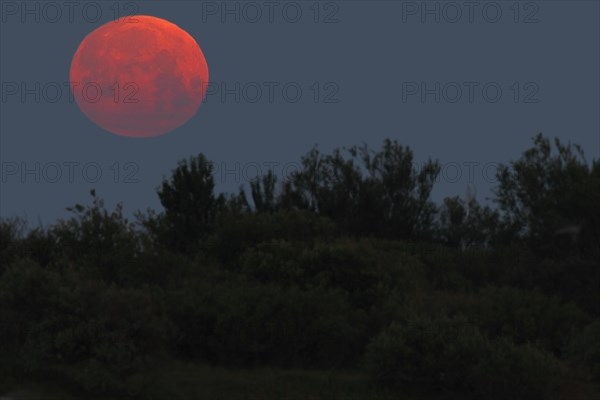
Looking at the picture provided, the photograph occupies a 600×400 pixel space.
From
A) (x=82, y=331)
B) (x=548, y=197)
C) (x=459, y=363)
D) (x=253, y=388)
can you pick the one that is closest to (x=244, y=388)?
(x=253, y=388)

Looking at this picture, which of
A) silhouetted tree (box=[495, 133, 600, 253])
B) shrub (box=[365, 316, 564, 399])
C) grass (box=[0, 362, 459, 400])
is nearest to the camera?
grass (box=[0, 362, 459, 400])

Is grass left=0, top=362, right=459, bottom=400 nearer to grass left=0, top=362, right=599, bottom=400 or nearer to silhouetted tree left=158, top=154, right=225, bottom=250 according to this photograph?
grass left=0, top=362, right=599, bottom=400

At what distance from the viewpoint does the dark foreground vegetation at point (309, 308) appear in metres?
23.3

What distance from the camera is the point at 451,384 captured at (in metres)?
24.1

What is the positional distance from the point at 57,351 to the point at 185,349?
5392 millimetres

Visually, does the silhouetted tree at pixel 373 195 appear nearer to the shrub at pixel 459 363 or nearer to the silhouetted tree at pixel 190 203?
the silhouetted tree at pixel 190 203

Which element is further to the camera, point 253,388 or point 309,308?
point 309,308

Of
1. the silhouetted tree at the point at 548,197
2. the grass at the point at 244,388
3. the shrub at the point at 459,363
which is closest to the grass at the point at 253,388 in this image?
the grass at the point at 244,388

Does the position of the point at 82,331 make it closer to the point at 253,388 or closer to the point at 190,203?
the point at 253,388

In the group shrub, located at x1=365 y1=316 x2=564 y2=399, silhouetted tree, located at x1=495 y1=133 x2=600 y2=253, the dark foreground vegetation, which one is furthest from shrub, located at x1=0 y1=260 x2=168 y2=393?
silhouetted tree, located at x1=495 y1=133 x2=600 y2=253

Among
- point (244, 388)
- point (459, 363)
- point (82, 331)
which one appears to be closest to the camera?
point (82, 331)

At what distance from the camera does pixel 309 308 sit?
2797 centimetres

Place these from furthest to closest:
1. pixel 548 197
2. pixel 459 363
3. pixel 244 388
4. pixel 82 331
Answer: pixel 548 197, pixel 459 363, pixel 244 388, pixel 82 331

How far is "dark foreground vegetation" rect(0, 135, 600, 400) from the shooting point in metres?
23.3
